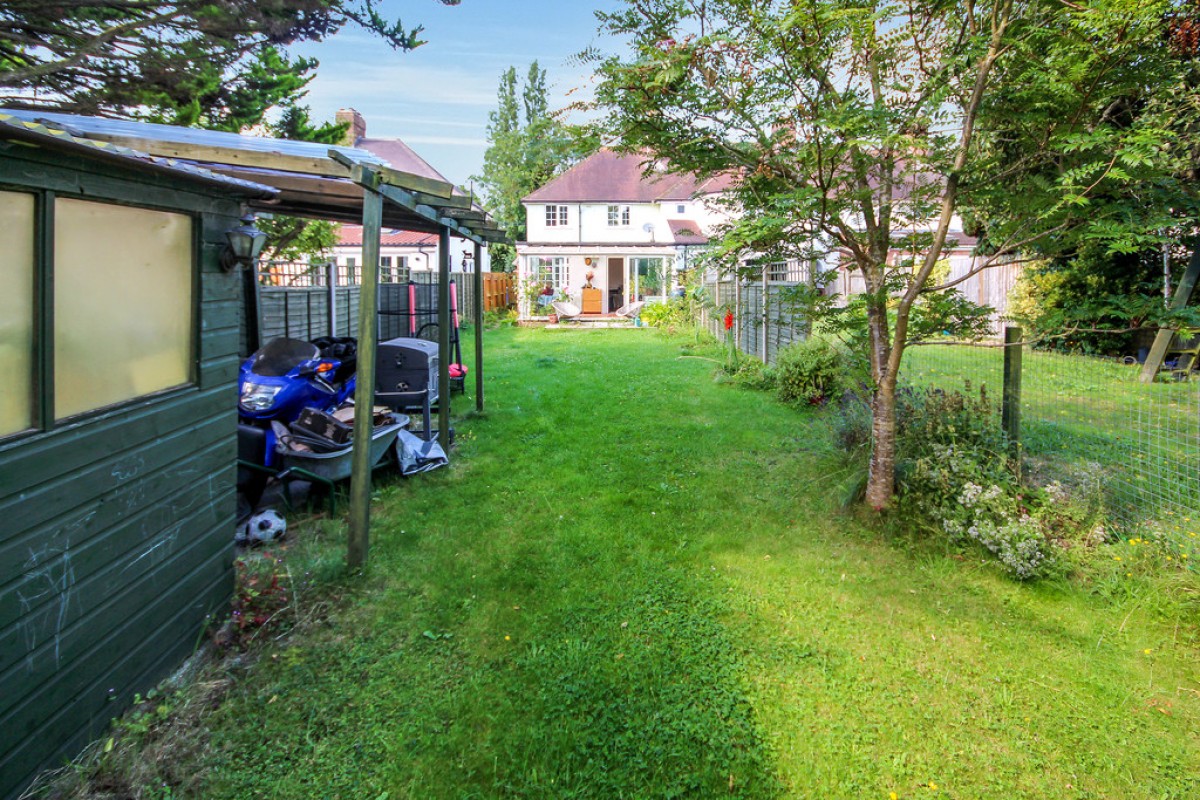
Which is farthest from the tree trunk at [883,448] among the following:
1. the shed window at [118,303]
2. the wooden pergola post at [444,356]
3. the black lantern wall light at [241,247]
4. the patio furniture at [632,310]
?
the patio furniture at [632,310]

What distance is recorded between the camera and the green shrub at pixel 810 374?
8.06 meters

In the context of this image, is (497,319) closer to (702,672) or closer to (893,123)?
(893,123)

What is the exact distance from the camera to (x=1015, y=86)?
3.80 meters

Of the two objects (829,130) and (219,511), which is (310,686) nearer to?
(219,511)

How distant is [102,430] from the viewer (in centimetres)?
234

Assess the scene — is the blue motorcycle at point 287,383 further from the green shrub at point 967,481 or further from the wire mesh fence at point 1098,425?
the green shrub at point 967,481

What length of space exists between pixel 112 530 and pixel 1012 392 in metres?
4.93

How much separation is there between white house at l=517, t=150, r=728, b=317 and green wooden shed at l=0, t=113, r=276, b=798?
72.4ft

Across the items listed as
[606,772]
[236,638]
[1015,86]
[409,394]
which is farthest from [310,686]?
[1015,86]

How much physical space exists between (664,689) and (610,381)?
766 centimetres

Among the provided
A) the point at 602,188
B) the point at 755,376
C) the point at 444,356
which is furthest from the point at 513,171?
the point at 444,356

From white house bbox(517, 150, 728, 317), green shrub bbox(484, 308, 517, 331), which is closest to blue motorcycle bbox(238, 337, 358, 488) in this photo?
green shrub bbox(484, 308, 517, 331)

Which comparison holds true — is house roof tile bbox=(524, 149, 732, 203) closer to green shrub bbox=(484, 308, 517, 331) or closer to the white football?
green shrub bbox=(484, 308, 517, 331)

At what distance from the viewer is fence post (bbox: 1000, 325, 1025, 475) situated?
14.6 feet
